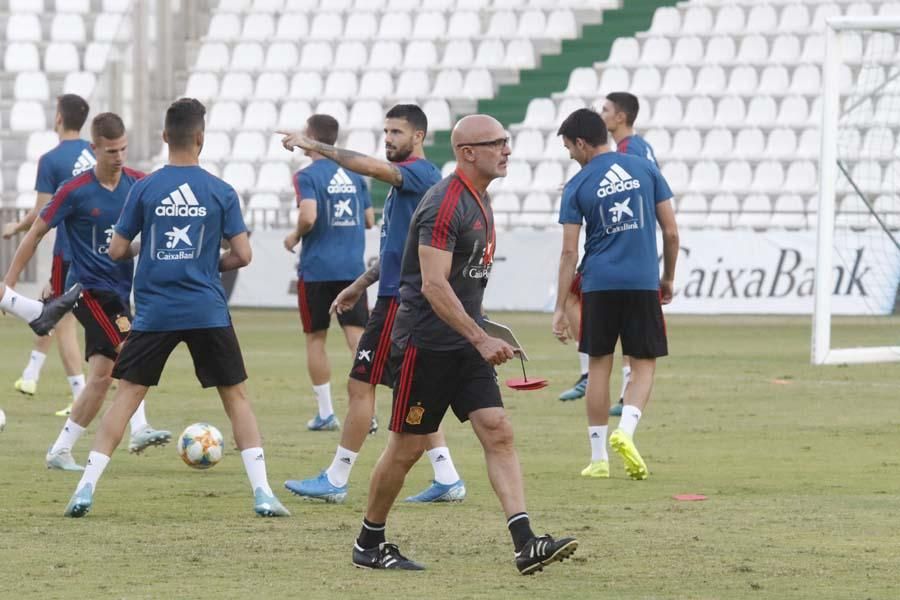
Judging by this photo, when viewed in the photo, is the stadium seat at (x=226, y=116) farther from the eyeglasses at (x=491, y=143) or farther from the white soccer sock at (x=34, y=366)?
the eyeglasses at (x=491, y=143)

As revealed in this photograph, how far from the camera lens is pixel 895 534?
25.9 ft

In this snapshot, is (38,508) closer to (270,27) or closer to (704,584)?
(704,584)

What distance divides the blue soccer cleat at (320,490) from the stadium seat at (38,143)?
2304cm

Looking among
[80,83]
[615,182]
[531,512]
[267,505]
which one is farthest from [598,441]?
[80,83]

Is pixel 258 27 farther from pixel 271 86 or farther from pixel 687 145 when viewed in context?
pixel 687 145

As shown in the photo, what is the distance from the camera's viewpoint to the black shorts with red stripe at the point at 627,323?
1018cm

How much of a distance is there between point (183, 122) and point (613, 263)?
305 cm

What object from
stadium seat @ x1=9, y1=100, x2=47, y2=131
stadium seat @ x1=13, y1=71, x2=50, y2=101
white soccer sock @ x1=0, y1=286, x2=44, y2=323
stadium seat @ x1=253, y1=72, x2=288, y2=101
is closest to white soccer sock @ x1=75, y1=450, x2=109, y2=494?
white soccer sock @ x1=0, y1=286, x2=44, y2=323

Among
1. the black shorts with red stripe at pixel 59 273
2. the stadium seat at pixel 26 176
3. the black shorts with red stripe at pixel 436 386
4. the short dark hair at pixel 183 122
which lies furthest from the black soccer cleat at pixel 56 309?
the stadium seat at pixel 26 176

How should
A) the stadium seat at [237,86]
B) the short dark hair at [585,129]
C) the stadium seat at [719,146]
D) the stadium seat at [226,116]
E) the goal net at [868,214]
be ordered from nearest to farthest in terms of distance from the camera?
1. the short dark hair at [585,129]
2. the goal net at [868,214]
3. the stadium seat at [719,146]
4. the stadium seat at [226,116]
5. the stadium seat at [237,86]

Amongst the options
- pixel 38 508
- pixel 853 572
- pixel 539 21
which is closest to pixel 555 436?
pixel 38 508

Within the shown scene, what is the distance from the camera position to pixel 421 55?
104ft

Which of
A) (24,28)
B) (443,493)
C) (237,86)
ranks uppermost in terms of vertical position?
(24,28)

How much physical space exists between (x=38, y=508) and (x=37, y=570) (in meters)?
1.82
